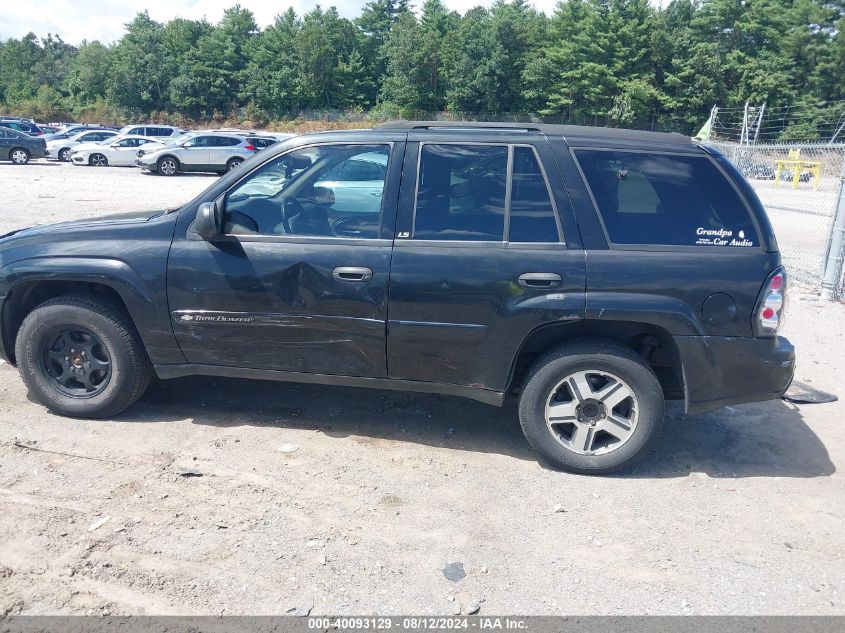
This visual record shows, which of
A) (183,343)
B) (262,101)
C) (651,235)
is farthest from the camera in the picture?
(262,101)

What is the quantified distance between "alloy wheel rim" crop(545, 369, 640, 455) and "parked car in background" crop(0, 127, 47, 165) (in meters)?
30.8

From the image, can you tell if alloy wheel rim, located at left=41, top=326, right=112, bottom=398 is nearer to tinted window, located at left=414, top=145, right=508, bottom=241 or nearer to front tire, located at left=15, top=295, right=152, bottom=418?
front tire, located at left=15, top=295, right=152, bottom=418

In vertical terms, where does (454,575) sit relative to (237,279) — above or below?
below

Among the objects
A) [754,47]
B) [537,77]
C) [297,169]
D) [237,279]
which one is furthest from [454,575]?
[754,47]

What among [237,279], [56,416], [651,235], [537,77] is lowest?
[56,416]

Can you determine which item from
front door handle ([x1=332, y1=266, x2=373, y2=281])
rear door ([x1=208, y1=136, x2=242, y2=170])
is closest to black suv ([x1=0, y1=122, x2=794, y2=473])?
front door handle ([x1=332, y1=266, x2=373, y2=281])

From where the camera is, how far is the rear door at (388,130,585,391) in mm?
4078

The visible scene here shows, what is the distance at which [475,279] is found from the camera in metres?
4.10

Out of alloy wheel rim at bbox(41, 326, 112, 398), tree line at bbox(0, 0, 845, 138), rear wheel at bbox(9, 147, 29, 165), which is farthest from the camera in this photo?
tree line at bbox(0, 0, 845, 138)

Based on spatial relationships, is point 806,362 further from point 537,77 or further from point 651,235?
point 537,77

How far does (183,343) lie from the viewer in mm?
4508

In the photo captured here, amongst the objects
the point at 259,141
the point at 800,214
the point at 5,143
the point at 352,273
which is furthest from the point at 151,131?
the point at 352,273

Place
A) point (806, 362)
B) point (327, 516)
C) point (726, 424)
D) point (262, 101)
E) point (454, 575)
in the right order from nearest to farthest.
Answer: point (454, 575) → point (327, 516) → point (726, 424) → point (806, 362) → point (262, 101)

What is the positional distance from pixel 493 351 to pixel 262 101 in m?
72.2
